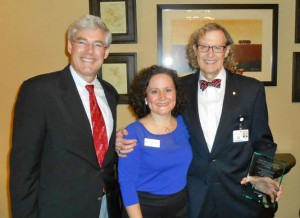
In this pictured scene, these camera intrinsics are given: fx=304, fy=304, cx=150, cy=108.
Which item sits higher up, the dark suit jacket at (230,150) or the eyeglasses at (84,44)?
the eyeglasses at (84,44)

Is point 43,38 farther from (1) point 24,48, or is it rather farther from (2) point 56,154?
(2) point 56,154

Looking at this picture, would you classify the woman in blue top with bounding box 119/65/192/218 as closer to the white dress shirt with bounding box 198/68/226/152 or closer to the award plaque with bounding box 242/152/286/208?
the white dress shirt with bounding box 198/68/226/152

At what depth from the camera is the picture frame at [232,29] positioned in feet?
9.39

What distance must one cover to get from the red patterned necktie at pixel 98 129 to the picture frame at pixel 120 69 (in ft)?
3.80

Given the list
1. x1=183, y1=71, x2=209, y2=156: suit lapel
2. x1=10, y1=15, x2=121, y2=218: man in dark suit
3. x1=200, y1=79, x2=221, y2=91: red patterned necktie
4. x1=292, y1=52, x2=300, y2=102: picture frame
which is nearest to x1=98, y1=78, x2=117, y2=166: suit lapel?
x1=10, y1=15, x2=121, y2=218: man in dark suit

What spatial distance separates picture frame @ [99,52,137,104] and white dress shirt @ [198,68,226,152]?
3.43ft

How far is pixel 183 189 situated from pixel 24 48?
6.73 feet

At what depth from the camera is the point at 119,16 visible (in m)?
2.84

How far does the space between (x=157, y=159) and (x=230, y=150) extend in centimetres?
47

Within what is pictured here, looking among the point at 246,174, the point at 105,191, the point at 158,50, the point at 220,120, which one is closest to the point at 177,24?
the point at 158,50

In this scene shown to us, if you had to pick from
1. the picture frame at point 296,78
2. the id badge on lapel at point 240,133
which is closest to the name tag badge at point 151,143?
the id badge on lapel at point 240,133

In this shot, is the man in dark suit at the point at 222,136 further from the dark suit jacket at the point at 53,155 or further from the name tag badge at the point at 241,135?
the dark suit jacket at the point at 53,155

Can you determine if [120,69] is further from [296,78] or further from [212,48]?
[296,78]

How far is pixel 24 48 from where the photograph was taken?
2908 mm
